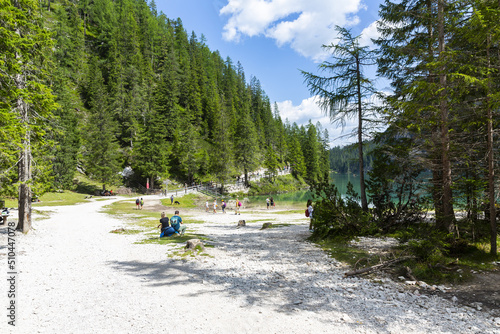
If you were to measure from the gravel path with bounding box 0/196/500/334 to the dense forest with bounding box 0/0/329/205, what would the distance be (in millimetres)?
5673

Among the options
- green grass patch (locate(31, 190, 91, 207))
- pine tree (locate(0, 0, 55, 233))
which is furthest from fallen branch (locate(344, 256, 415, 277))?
green grass patch (locate(31, 190, 91, 207))

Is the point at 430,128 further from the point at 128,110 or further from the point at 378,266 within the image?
the point at 128,110

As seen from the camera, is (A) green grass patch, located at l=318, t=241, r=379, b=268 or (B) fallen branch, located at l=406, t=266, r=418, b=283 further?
(A) green grass patch, located at l=318, t=241, r=379, b=268

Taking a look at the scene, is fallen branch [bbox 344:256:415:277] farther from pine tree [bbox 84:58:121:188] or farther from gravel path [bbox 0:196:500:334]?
pine tree [bbox 84:58:121:188]

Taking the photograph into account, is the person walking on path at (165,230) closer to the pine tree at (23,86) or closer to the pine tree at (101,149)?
the pine tree at (23,86)

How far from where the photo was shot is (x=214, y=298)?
20.4 ft

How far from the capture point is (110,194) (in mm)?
42312

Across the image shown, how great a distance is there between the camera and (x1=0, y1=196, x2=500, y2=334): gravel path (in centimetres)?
493

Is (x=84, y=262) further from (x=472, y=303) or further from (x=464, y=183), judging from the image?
(x=464, y=183)

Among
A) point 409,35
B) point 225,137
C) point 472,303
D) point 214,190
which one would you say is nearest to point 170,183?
point 214,190

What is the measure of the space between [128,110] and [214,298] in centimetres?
5841

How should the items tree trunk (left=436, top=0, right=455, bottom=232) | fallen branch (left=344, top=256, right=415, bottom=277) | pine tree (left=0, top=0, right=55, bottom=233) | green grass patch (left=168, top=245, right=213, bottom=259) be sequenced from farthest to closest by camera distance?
1. green grass patch (left=168, top=245, right=213, bottom=259)
2. pine tree (left=0, top=0, right=55, bottom=233)
3. tree trunk (left=436, top=0, right=455, bottom=232)
4. fallen branch (left=344, top=256, right=415, bottom=277)

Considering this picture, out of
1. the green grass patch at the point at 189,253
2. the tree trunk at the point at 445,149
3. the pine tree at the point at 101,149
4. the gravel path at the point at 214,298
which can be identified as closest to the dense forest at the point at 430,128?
the tree trunk at the point at 445,149

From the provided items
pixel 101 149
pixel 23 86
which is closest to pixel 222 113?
pixel 101 149
